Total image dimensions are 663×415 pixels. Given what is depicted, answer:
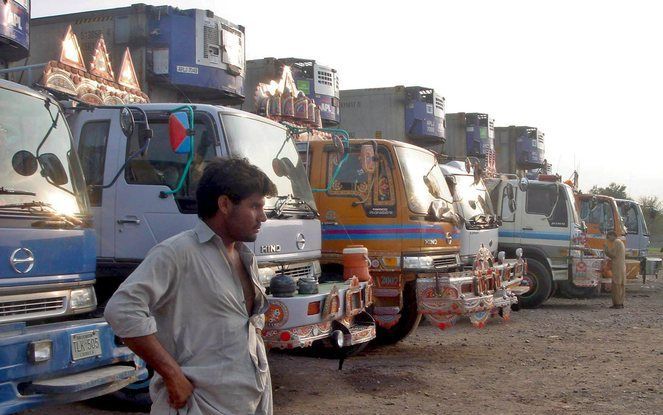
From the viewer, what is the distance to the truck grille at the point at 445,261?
8.19m

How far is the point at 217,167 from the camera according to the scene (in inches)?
106

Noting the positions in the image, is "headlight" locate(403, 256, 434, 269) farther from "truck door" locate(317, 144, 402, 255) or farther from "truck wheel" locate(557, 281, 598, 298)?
"truck wheel" locate(557, 281, 598, 298)

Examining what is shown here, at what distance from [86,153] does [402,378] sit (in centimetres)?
362

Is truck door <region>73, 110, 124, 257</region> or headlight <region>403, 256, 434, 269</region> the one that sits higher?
truck door <region>73, 110, 124, 257</region>

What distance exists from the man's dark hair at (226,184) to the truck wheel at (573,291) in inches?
510

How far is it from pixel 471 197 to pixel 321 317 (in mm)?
5082

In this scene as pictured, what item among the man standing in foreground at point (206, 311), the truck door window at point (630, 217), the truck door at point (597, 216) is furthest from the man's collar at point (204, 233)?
the truck door window at point (630, 217)

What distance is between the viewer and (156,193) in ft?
18.5

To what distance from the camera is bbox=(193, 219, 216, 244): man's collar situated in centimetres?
260

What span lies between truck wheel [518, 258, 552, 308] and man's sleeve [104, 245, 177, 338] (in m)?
11.1

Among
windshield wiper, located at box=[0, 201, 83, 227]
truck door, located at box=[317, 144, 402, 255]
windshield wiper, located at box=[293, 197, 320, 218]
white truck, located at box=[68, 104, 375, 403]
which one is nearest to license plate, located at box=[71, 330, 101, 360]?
windshield wiper, located at box=[0, 201, 83, 227]

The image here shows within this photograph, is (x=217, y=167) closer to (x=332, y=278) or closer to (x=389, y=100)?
(x=332, y=278)

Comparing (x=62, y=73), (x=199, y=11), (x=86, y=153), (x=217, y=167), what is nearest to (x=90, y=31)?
(x=199, y=11)

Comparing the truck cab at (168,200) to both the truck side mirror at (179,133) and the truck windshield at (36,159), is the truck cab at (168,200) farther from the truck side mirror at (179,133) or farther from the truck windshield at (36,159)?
the truck windshield at (36,159)
